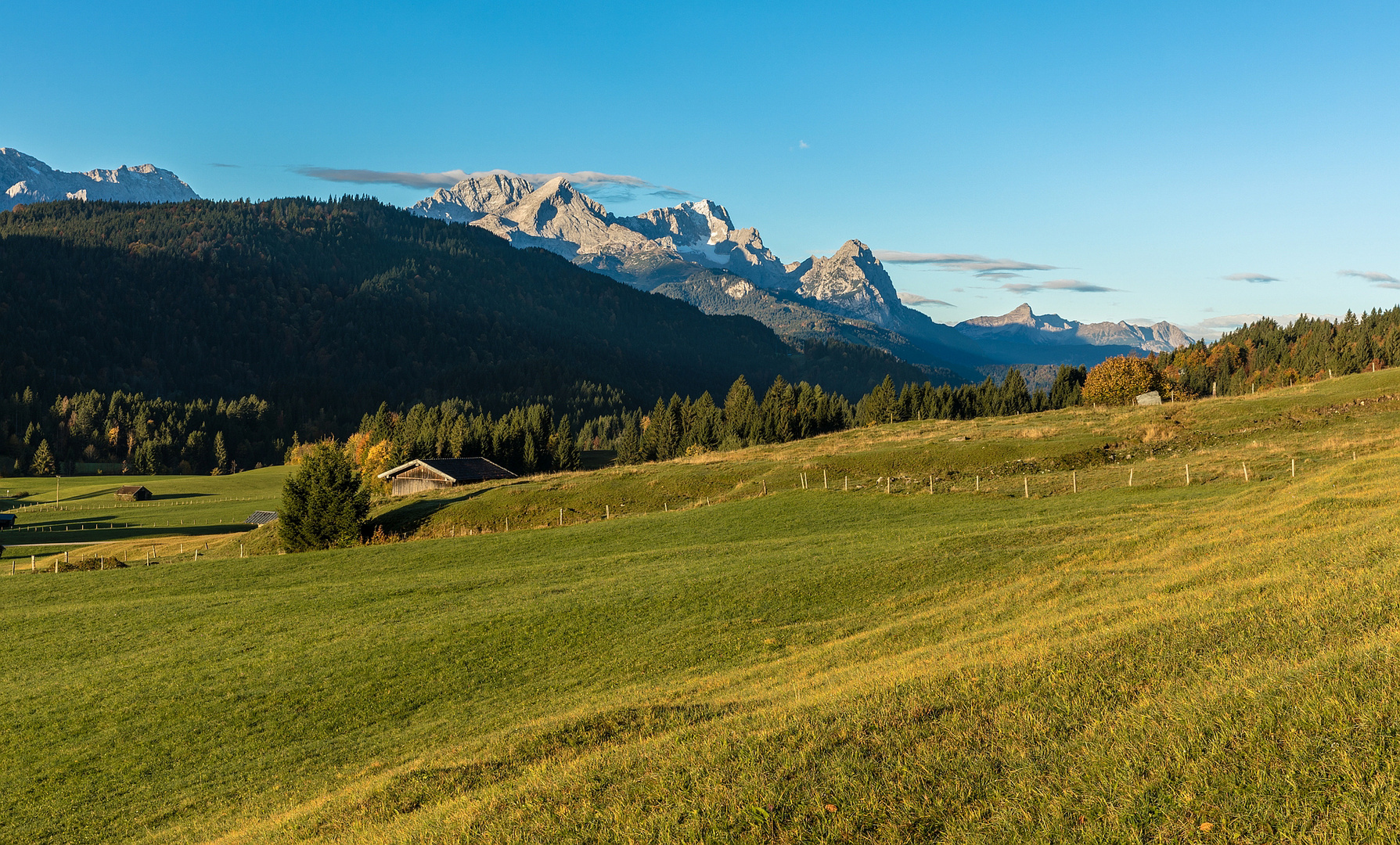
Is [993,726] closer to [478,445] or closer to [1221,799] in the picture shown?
[1221,799]

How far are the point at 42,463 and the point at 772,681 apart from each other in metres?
225

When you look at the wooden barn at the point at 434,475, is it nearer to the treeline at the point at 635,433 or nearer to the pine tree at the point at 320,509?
the treeline at the point at 635,433

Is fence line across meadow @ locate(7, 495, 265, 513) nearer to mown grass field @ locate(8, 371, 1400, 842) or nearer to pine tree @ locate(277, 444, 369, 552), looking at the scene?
pine tree @ locate(277, 444, 369, 552)

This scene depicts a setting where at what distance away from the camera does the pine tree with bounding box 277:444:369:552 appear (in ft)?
195

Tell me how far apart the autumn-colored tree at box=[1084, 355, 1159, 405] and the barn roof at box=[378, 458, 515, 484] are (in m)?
96.6

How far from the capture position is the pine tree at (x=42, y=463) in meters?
186

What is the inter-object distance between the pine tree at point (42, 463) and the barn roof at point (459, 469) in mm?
130714

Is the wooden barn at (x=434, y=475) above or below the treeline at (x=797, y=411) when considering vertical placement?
below

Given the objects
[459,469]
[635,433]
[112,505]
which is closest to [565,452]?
[635,433]

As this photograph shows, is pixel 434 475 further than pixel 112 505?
No

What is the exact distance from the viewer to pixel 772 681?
16.8 metres

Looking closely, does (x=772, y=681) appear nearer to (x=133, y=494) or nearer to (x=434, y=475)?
(x=434, y=475)

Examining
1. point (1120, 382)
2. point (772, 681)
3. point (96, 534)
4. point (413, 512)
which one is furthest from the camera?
point (1120, 382)

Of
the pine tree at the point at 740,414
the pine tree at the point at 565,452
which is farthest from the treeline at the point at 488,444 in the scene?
the pine tree at the point at 740,414
